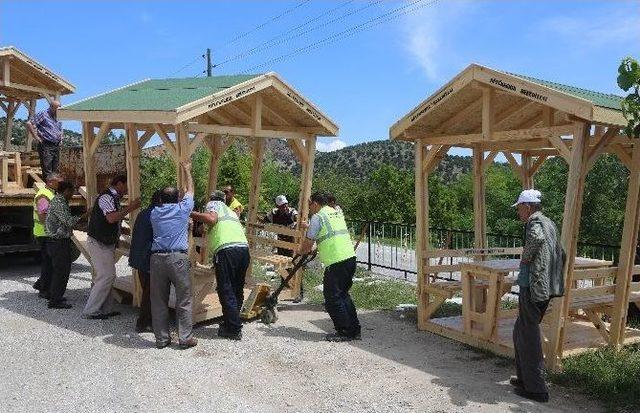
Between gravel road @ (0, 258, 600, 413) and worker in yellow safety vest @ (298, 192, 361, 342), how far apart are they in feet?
0.99

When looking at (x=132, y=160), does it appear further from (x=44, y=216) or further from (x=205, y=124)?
(x=44, y=216)

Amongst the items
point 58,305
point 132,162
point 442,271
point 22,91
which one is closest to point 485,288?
point 442,271

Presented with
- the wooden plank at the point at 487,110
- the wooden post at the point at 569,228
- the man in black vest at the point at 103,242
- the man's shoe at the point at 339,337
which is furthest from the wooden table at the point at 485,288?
the man in black vest at the point at 103,242

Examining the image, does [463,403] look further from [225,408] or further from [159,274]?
[159,274]

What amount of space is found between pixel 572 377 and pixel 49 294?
7.29 m

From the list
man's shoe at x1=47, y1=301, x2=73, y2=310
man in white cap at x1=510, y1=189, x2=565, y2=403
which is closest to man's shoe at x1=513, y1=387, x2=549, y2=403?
man in white cap at x1=510, y1=189, x2=565, y2=403

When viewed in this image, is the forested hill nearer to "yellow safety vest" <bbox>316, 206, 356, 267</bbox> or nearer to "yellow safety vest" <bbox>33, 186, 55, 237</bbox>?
"yellow safety vest" <bbox>33, 186, 55, 237</bbox>

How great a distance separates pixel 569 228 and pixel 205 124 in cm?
521

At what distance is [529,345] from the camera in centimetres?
549

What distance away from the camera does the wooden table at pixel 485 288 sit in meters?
6.84

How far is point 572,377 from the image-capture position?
5863 mm

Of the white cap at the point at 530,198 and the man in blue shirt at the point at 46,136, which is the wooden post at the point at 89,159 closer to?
the man in blue shirt at the point at 46,136

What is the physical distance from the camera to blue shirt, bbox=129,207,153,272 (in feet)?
23.0

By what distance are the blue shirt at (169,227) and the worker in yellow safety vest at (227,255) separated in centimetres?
30
